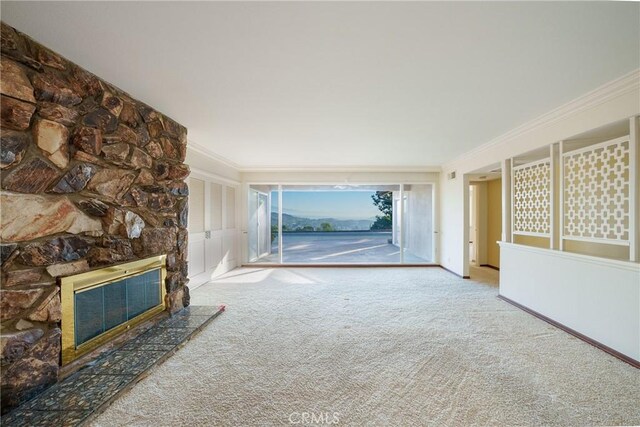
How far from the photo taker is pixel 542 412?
1702 mm

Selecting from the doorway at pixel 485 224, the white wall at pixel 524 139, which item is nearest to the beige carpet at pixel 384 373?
the white wall at pixel 524 139

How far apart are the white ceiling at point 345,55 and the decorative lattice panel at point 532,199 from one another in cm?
82

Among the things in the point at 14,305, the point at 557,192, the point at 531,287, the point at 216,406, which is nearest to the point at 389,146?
Result: the point at 557,192

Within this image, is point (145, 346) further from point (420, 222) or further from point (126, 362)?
point (420, 222)

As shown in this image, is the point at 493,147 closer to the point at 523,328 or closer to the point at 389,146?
the point at 389,146

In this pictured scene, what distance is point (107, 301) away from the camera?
2340mm

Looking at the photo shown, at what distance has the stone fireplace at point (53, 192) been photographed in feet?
5.37

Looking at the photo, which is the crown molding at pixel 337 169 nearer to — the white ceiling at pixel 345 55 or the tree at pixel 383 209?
the white ceiling at pixel 345 55

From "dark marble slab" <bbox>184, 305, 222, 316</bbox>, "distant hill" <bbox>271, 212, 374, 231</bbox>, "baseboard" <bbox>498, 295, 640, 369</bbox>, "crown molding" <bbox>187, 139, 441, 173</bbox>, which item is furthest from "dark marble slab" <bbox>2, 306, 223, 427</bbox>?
"distant hill" <bbox>271, 212, 374, 231</bbox>

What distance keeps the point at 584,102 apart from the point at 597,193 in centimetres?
97

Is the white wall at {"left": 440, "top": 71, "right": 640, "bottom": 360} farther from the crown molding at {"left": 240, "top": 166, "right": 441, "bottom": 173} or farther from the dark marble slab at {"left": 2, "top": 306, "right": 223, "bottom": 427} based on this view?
the dark marble slab at {"left": 2, "top": 306, "right": 223, "bottom": 427}

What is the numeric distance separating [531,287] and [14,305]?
5.07 m

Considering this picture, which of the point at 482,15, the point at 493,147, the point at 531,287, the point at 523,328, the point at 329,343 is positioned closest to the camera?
the point at 482,15

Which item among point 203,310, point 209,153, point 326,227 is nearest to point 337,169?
point 209,153
